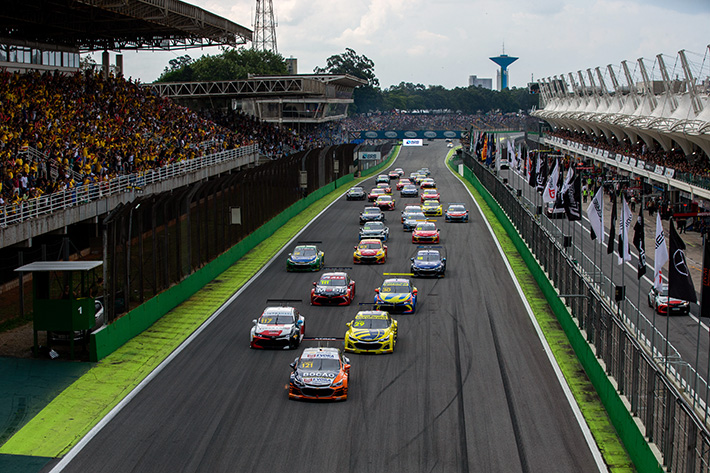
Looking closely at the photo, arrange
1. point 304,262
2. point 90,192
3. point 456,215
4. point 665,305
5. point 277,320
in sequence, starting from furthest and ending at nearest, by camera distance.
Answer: point 456,215
point 304,262
point 90,192
point 665,305
point 277,320

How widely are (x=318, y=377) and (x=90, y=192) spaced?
19.1 meters

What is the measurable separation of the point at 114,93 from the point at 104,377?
1442 inches

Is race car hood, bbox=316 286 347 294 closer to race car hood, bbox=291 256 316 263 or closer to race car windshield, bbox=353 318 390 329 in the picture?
race car windshield, bbox=353 318 390 329

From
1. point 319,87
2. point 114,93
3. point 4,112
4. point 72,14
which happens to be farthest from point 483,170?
point 4,112

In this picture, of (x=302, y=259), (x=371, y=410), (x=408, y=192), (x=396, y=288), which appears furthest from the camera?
(x=408, y=192)

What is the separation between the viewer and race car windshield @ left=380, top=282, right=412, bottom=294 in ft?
104

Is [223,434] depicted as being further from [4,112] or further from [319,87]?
A: [319,87]

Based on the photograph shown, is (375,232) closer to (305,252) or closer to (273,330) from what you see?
(305,252)

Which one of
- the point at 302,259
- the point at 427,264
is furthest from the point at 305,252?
the point at 427,264

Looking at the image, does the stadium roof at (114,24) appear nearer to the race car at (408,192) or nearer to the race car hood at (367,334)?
the race car at (408,192)

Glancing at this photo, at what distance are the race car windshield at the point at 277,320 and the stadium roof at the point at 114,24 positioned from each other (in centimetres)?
2650

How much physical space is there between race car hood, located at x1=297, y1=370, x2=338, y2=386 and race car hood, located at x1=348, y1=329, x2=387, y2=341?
4.18 metres

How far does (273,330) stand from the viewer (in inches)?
1026

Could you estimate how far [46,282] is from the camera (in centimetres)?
2536
